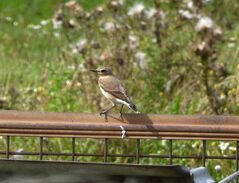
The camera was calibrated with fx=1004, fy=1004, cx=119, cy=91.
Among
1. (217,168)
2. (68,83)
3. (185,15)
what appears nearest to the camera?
(217,168)

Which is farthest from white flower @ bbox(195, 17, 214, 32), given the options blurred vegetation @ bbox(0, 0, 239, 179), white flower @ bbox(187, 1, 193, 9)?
white flower @ bbox(187, 1, 193, 9)

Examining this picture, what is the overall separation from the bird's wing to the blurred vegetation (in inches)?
37.2

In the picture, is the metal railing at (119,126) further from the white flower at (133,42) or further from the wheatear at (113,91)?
the white flower at (133,42)

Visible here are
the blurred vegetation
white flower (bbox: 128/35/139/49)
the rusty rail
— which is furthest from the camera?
white flower (bbox: 128/35/139/49)

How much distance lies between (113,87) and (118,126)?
56.3 inches

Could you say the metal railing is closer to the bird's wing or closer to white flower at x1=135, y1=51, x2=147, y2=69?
the bird's wing

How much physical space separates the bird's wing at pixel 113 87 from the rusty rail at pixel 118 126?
126 centimetres

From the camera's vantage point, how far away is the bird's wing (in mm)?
4246

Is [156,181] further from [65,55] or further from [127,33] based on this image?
[65,55]

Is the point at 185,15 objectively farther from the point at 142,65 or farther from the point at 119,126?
the point at 119,126

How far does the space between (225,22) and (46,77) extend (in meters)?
1.83

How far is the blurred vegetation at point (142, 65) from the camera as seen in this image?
6059 mm

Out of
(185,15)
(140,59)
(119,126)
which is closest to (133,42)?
(140,59)

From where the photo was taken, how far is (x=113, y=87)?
4.34 metres
